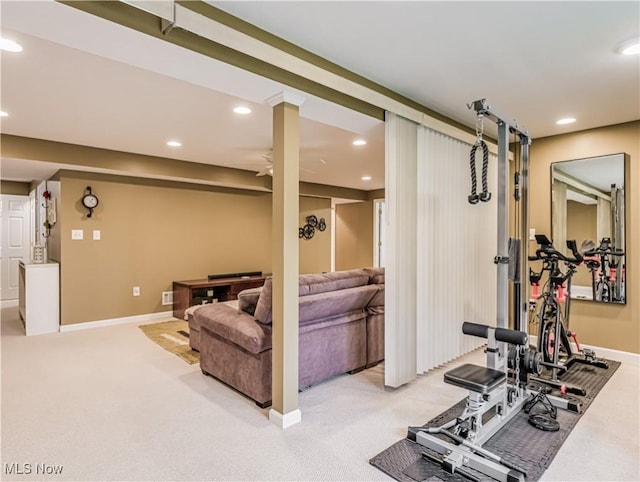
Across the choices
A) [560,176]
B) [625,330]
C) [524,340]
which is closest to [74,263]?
[524,340]

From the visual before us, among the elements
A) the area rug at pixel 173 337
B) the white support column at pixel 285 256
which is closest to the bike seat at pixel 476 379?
the white support column at pixel 285 256

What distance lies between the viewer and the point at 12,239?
7.02 metres

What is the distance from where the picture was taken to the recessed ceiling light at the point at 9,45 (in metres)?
2.12

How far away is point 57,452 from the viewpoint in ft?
7.04

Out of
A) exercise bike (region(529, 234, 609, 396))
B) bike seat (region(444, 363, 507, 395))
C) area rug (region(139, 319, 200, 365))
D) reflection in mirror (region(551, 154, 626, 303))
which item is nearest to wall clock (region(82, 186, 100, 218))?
area rug (region(139, 319, 200, 365))

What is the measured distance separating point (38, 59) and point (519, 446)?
3.83 metres

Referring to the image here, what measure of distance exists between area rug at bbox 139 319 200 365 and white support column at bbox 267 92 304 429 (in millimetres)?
1582

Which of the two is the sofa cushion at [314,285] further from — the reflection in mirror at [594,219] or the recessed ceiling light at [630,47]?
the recessed ceiling light at [630,47]

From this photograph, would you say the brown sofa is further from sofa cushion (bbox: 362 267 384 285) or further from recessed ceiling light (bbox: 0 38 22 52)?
recessed ceiling light (bbox: 0 38 22 52)

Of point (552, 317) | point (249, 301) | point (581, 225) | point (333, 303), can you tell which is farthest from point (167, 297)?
point (581, 225)

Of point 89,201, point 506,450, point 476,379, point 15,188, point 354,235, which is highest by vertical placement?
point 15,188

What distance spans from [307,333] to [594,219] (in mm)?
3364

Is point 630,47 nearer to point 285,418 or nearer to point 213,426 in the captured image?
point 285,418

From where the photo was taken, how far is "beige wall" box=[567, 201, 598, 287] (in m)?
3.99
